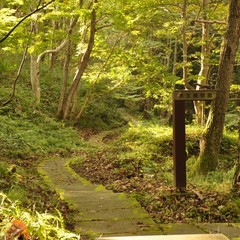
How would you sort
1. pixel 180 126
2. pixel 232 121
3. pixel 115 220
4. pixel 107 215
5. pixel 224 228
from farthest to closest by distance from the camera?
pixel 232 121 → pixel 180 126 → pixel 107 215 → pixel 115 220 → pixel 224 228

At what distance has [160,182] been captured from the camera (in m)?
7.73

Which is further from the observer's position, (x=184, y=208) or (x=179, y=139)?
(x=179, y=139)

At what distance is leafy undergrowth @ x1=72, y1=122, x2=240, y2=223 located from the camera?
17.4 feet

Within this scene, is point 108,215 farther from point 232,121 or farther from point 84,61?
point 232,121

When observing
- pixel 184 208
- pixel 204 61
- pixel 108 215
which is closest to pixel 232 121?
pixel 204 61

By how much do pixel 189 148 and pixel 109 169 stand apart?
15.7 ft

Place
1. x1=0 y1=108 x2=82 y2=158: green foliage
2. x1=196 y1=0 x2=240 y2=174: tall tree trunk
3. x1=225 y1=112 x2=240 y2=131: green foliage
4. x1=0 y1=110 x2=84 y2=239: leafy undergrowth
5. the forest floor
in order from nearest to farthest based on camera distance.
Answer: x1=0 y1=110 x2=84 y2=239: leafy undergrowth, the forest floor, x1=196 y1=0 x2=240 y2=174: tall tree trunk, x1=0 y1=108 x2=82 y2=158: green foliage, x1=225 y1=112 x2=240 y2=131: green foliage

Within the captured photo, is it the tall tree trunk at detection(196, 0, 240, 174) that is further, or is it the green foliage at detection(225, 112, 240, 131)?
the green foliage at detection(225, 112, 240, 131)

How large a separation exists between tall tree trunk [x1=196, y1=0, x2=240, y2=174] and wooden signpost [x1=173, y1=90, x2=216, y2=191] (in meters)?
1.94

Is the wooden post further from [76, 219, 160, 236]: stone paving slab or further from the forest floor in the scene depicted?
[76, 219, 160, 236]: stone paving slab

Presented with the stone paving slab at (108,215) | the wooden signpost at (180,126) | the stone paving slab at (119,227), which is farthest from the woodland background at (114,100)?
the stone paving slab at (119,227)

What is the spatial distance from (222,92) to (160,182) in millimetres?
2584

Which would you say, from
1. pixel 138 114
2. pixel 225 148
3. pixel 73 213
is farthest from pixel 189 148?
pixel 138 114

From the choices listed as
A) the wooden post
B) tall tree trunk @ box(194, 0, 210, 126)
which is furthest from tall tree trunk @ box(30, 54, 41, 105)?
the wooden post
